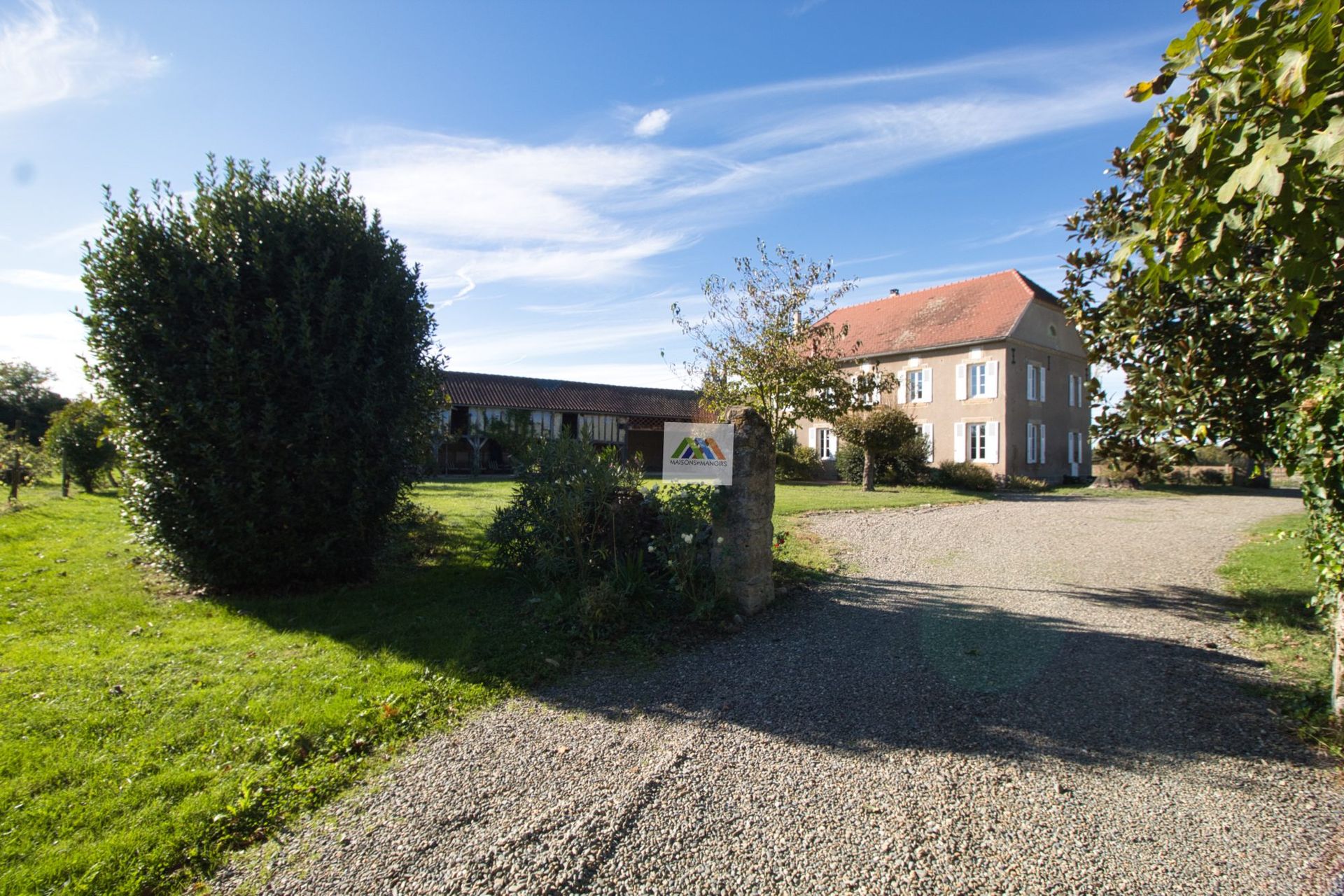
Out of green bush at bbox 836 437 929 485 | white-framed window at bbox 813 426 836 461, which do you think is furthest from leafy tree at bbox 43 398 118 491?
white-framed window at bbox 813 426 836 461

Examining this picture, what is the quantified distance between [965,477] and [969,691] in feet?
61.9

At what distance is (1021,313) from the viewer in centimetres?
2372

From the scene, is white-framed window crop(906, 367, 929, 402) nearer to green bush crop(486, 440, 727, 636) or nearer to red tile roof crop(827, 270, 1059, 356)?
red tile roof crop(827, 270, 1059, 356)

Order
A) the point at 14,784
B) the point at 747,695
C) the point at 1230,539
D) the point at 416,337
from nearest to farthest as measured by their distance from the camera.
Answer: the point at 14,784 → the point at 747,695 → the point at 416,337 → the point at 1230,539

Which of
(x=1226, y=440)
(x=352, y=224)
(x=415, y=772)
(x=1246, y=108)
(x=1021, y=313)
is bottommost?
(x=415, y=772)

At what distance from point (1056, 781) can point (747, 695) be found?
172 centimetres

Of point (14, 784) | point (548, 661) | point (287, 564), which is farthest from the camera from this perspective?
point (287, 564)

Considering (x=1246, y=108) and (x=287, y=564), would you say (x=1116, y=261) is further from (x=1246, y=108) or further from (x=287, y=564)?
(x=287, y=564)

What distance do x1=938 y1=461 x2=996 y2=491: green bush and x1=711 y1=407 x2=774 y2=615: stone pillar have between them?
57.6 ft

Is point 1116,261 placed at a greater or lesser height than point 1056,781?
greater

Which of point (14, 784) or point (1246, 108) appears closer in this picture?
point (1246, 108)

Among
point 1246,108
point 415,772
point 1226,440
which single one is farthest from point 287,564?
point 1226,440

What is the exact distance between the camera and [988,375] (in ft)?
77.8

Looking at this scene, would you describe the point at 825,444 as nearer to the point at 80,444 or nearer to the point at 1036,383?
the point at 1036,383
